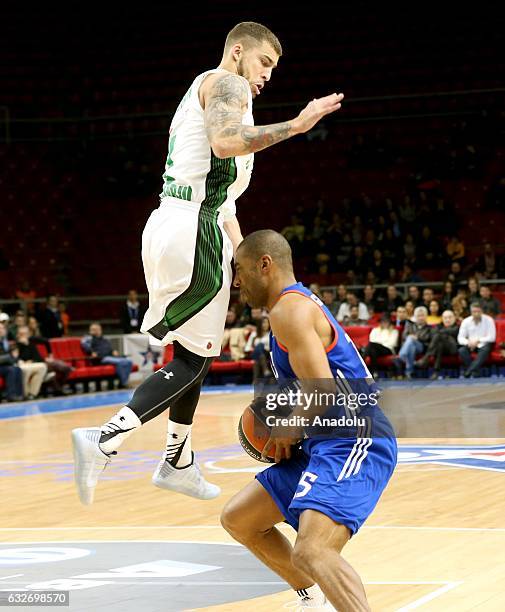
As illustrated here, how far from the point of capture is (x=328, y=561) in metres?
3.77

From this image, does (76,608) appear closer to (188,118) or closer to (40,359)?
(188,118)

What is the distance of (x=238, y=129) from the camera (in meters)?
4.32

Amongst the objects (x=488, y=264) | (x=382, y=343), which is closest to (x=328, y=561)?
(x=382, y=343)

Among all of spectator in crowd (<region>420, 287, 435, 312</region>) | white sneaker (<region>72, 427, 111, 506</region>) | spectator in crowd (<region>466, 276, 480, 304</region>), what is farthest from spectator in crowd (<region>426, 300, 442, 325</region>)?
white sneaker (<region>72, 427, 111, 506</region>)

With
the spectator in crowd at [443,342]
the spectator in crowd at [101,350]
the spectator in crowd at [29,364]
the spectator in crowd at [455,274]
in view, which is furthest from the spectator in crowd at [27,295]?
the spectator in crowd at [455,274]

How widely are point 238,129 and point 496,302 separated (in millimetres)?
14476

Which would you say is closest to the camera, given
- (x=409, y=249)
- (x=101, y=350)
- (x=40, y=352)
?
(x=40, y=352)

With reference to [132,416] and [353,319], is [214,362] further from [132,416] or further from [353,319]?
[132,416]

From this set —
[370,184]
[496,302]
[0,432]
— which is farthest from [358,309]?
[0,432]

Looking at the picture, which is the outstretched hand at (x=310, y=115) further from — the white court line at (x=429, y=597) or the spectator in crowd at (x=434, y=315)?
the spectator in crowd at (x=434, y=315)

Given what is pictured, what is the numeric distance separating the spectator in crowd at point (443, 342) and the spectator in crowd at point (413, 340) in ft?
0.42

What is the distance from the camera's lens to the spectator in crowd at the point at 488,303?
59.2 feet

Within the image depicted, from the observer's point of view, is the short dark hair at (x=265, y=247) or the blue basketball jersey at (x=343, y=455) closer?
the blue basketball jersey at (x=343, y=455)

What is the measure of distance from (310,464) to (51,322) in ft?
52.6
